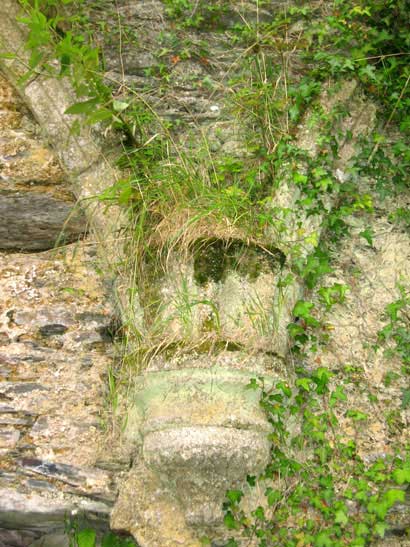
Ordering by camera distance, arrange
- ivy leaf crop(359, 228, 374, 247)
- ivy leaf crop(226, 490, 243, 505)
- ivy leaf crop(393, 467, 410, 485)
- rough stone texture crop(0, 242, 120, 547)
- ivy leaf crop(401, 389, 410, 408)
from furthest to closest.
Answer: ivy leaf crop(359, 228, 374, 247), ivy leaf crop(401, 389, 410, 408), rough stone texture crop(0, 242, 120, 547), ivy leaf crop(393, 467, 410, 485), ivy leaf crop(226, 490, 243, 505)

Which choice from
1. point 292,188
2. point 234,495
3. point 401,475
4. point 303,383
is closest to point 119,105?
point 292,188

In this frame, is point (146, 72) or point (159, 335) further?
point (146, 72)

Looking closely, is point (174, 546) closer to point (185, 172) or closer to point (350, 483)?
point (350, 483)

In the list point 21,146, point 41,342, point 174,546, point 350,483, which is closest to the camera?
point 174,546

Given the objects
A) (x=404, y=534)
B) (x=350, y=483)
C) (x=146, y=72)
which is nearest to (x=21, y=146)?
(x=146, y=72)

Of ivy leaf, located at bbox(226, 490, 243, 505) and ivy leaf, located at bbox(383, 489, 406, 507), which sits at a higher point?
ivy leaf, located at bbox(226, 490, 243, 505)

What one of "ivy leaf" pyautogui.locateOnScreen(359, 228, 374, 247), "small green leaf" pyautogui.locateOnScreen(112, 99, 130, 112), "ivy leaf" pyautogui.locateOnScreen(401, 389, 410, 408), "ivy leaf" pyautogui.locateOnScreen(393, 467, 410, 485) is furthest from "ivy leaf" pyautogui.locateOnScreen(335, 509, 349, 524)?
"small green leaf" pyautogui.locateOnScreen(112, 99, 130, 112)

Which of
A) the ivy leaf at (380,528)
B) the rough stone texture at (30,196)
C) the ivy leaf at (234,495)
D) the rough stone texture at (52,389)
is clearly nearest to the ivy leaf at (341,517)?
the ivy leaf at (380,528)

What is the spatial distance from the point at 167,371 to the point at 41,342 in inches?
28.7

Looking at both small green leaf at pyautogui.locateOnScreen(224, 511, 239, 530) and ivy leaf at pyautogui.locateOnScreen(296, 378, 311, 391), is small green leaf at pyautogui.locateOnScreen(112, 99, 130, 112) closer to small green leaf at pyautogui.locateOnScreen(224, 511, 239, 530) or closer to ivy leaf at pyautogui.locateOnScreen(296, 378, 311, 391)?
ivy leaf at pyautogui.locateOnScreen(296, 378, 311, 391)

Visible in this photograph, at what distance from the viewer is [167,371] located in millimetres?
2809

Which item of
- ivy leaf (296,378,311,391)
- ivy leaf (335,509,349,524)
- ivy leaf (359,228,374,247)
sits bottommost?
ivy leaf (335,509,349,524)

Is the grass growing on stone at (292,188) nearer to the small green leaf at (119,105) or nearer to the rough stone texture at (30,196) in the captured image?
the small green leaf at (119,105)

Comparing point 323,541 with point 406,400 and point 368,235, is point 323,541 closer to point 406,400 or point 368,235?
point 406,400
